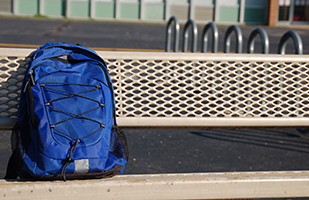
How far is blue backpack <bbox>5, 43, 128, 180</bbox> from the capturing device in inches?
72.7

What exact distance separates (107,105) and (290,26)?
57.1ft

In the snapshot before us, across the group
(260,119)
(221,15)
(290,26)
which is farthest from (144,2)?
(260,119)

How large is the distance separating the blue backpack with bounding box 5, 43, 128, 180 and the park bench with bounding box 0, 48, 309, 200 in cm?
8

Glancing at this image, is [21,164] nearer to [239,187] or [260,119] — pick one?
[239,187]

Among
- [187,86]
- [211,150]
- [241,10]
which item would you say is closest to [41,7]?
[241,10]

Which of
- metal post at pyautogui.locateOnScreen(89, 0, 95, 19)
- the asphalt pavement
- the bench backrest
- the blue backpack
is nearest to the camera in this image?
the blue backpack

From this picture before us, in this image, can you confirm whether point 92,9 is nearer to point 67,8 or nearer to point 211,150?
point 67,8

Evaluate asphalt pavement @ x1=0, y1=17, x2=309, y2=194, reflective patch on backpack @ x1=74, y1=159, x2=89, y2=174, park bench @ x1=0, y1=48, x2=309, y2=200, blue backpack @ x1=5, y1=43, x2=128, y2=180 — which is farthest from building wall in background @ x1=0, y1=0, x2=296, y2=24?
reflective patch on backpack @ x1=74, y1=159, x2=89, y2=174

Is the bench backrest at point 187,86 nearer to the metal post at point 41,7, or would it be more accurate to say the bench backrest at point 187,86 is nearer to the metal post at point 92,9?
the metal post at point 92,9

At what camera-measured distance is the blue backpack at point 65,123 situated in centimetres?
185

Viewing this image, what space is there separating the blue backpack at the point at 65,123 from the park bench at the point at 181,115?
0.08 metres

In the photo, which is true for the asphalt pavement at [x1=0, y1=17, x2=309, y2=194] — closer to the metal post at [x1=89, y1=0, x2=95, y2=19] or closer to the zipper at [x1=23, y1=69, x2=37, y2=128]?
the zipper at [x1=23, y1=69, x2=37, y2=128]

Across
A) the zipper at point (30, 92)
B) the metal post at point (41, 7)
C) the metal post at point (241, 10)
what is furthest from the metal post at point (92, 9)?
the zipper at point (30, 92)

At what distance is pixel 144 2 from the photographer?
17.2m
